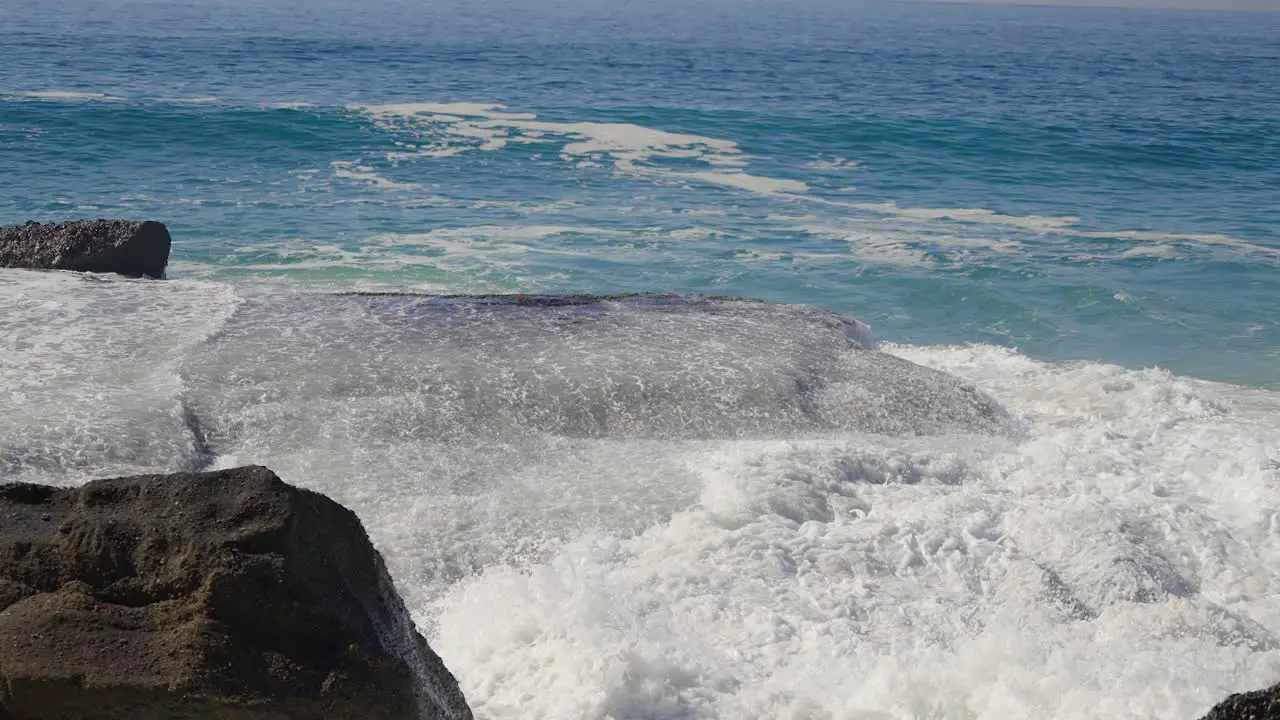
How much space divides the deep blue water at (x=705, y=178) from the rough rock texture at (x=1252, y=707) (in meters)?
8.88

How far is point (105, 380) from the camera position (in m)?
7.34

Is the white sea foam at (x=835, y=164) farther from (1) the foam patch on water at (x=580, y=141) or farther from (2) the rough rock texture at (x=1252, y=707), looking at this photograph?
(2) the rough rock texture at (x=1252, y=707)

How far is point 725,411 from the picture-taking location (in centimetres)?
808

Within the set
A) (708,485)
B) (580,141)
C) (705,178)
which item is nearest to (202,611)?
(708,485)

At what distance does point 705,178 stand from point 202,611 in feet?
60.7

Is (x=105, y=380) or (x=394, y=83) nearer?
(x=105, y=380)

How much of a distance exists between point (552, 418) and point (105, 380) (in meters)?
2.61

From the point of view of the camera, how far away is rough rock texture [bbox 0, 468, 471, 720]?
11.6 ft

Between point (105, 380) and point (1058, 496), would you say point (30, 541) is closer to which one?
point (105, 380)

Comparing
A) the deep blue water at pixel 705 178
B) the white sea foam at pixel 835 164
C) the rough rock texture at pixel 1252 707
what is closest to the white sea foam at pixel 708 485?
the rough rock texture at pixel 1252 707

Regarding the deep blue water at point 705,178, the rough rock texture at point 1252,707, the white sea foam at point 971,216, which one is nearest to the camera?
the rough rock texture at point 1252,707

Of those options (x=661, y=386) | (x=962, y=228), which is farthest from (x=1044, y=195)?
(x=661, y=386)

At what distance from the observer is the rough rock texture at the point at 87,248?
1002 cm

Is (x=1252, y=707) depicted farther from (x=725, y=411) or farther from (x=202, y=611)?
(x=725, y=411)
